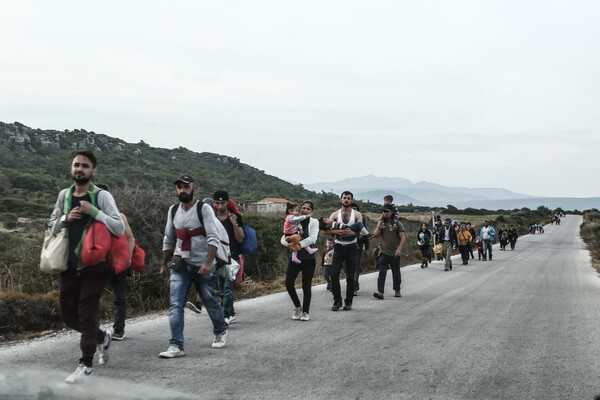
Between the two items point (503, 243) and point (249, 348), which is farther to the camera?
point (503, 243)

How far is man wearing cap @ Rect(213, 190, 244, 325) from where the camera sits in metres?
7.73

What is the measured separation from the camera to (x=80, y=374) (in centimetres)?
488

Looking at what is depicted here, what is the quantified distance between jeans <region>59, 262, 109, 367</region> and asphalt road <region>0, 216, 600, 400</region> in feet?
1.02

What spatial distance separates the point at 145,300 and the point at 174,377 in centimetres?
529

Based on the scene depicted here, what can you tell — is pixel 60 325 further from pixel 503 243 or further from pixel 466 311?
pixel 503 243

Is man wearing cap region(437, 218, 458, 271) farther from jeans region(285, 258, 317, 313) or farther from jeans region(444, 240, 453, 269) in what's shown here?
jeans region(285, 258, 317, 313)

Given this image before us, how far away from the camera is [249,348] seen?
664 cm

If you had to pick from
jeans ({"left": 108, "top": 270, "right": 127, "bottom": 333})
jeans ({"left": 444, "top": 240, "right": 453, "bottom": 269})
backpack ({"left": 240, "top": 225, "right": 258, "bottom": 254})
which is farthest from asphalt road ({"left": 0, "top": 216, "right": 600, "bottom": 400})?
jeans ({"left": 444, "top": 240, "right": 453, "bottom": 269})

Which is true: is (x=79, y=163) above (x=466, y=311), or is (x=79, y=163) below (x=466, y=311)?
above

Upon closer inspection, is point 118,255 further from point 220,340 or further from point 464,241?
point 464,241

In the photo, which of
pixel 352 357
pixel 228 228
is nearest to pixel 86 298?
pixel 352 357

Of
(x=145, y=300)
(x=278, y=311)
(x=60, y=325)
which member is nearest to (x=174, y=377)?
(x=60, y=325)

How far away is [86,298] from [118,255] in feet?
1.44

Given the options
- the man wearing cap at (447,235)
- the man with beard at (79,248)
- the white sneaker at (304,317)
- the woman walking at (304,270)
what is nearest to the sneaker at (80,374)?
the man with beard at (79,248)
